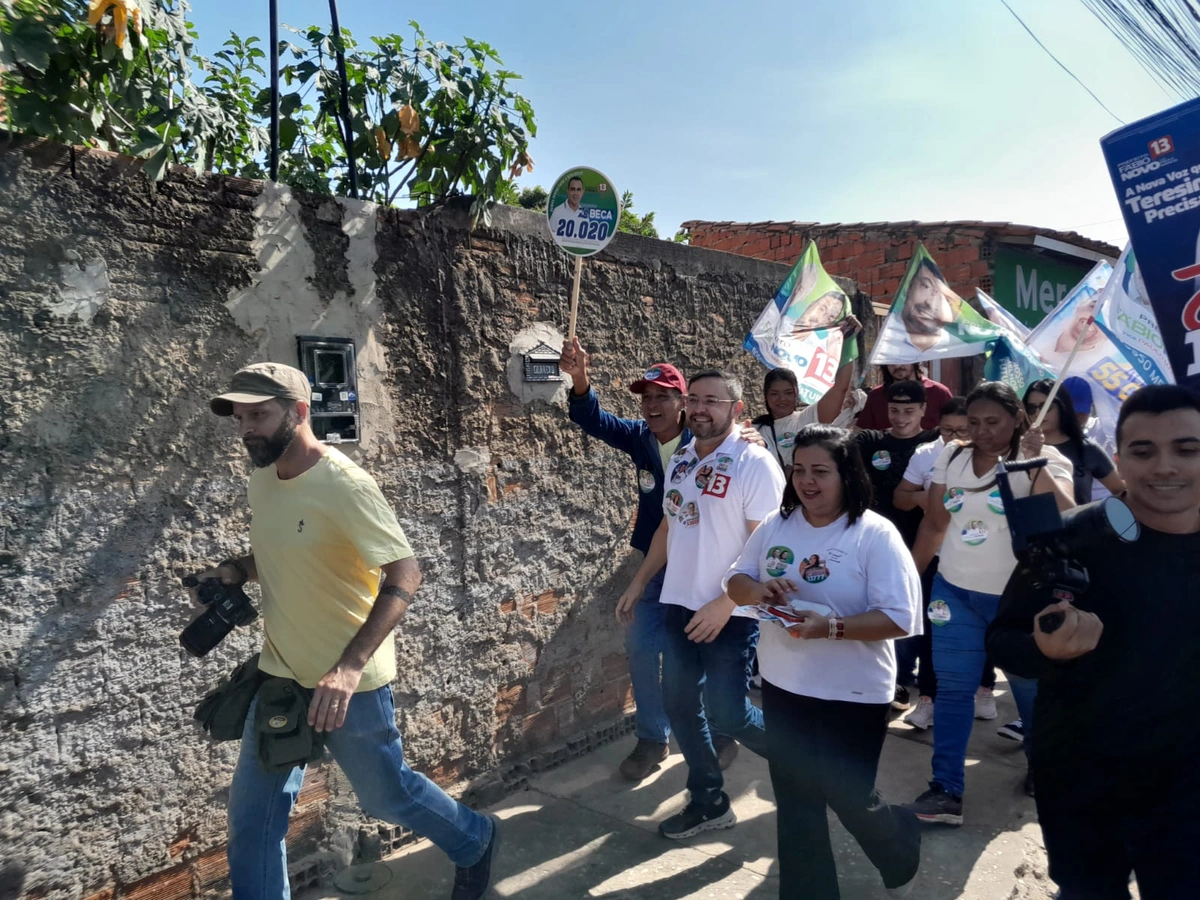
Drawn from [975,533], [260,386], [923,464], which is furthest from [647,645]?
[260,386]

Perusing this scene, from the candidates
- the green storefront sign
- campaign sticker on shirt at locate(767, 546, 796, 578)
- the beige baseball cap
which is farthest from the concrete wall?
the green storefront sign

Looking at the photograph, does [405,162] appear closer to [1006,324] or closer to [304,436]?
[304,436]

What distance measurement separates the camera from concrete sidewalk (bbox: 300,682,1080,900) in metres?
3.09

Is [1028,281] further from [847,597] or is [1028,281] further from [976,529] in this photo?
[847,597]

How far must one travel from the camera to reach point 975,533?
3.54m

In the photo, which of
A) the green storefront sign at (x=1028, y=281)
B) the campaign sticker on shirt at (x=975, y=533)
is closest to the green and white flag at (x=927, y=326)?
the campaign sticker on shirt at (x=975, y=533)

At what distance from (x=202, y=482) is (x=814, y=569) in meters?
2.01

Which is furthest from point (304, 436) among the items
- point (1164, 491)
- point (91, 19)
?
point (1164, 491)

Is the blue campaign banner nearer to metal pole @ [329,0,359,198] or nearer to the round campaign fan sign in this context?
the round campaign fan sign

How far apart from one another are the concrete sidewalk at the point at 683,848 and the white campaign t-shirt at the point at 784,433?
1.61 m

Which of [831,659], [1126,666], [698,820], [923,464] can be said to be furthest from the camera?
[923,464]

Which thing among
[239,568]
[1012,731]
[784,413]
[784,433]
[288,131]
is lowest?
[1012,731]

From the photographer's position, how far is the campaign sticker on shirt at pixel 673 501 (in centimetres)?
347

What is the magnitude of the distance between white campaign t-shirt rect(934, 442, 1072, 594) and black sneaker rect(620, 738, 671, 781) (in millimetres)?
1524
